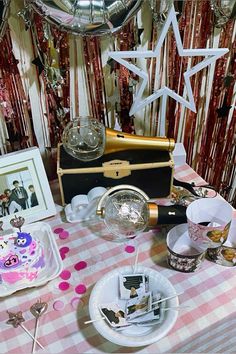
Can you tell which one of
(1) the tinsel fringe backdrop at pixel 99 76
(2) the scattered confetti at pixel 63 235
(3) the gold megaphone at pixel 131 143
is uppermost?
(1) the tinsel fringe backdrop at pixel 99 76

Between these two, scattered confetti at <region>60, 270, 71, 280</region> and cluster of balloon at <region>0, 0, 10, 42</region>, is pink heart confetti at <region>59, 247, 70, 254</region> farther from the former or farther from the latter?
cluster of balloon at <region>0, 0, 10, 42</region>

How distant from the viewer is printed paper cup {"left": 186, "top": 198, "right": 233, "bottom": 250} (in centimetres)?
89

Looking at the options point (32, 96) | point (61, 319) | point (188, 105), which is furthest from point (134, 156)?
point (61, 319)

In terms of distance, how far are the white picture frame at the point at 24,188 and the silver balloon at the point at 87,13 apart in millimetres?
325

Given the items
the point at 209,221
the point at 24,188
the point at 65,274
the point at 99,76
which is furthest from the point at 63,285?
the point at 99,76

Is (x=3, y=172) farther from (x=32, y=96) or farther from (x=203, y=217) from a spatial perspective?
(x=203, y=217)

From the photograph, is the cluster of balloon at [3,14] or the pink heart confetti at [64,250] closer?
the cluster of balloon at [3,14]

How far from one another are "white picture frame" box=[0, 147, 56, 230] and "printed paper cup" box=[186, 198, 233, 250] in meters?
0.38

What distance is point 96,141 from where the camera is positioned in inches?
42.5

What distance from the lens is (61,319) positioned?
855mm

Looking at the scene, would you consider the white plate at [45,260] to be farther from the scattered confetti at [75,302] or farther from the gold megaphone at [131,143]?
the gold megaphone at [131,143]

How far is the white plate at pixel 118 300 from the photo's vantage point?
785mm

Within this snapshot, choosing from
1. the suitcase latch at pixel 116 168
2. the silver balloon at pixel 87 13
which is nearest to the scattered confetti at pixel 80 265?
the suitcase latch at pixel 116 168

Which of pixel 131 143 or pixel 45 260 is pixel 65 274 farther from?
pixel 131 143
